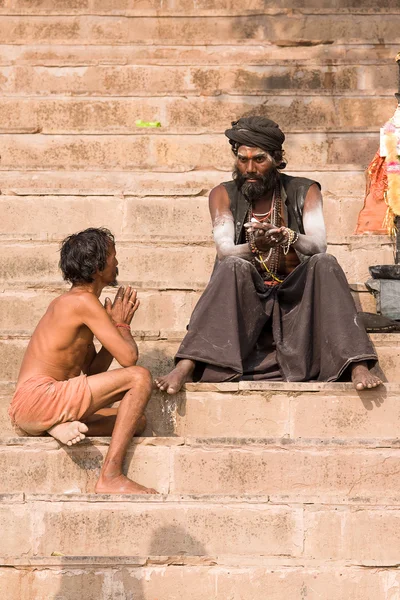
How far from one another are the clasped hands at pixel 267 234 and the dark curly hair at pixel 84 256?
854mm

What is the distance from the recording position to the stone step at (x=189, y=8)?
1158cm

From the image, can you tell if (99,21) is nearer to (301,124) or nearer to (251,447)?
(301,124)

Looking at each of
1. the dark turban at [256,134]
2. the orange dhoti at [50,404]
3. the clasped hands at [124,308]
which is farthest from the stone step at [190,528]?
A: the dark turban at [256,134]

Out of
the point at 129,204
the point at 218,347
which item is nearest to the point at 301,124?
the point at 129,204

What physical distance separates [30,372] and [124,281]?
1720mm

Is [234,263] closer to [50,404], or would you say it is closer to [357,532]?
[50,404]

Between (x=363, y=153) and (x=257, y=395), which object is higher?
(x=363, y=153)

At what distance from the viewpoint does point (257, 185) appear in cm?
770

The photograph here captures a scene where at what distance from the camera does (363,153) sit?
1002cm

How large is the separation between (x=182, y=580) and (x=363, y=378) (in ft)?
5.38

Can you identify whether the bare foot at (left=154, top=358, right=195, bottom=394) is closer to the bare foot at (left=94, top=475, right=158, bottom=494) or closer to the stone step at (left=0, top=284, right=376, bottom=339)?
the bare foot at (left=94, top=475, right=158, bottom=494)

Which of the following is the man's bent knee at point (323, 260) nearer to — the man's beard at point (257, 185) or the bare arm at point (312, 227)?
the bare arm at point (312, 227)

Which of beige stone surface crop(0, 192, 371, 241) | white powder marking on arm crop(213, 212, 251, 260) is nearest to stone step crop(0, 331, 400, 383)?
white powder marking on arm crop(213, 212, 251, 260)

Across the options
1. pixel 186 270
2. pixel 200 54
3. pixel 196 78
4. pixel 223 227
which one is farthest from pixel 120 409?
pixel 200 54
